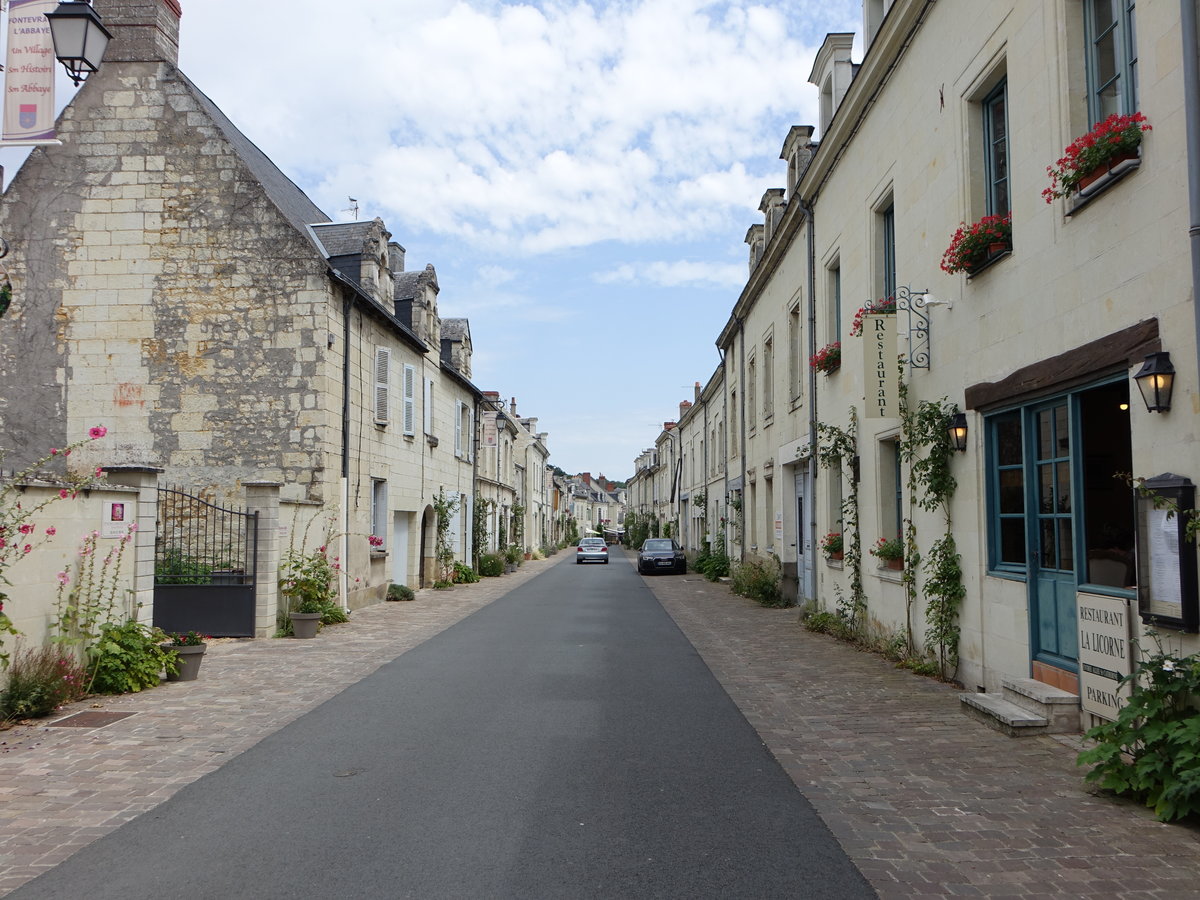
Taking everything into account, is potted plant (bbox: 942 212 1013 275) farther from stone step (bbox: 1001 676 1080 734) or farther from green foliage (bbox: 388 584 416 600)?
green foliage (bbox: 388 584 416 600)

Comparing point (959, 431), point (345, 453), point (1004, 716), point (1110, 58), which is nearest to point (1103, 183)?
point (1110, 58)

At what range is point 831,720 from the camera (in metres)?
7.07

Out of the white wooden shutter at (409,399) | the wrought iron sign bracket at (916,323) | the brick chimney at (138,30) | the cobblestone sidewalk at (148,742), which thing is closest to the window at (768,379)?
the white wooden shutter at (409,399)

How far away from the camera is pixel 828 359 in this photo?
533 inches

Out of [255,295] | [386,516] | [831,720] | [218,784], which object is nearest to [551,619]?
[386,516]

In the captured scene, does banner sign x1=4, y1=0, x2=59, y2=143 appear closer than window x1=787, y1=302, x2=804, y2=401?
Yes

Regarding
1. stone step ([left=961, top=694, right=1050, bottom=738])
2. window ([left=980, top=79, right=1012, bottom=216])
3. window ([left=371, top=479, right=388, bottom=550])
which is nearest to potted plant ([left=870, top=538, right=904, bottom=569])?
stone step ([left=961, top=694, right=1050, bottom=738])

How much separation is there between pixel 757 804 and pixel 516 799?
1.30 m

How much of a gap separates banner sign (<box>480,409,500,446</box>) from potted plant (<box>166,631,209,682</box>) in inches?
828

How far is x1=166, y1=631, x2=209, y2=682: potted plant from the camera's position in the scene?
352 inches

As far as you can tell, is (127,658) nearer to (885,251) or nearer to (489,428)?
(885,251)

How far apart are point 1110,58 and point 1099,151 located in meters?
1.12

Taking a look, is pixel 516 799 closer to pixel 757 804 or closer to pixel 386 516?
pixel 757 804

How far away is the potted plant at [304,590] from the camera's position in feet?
41.5
